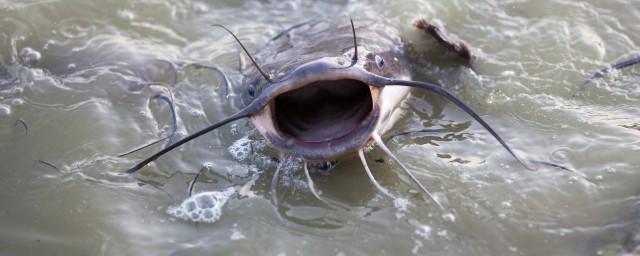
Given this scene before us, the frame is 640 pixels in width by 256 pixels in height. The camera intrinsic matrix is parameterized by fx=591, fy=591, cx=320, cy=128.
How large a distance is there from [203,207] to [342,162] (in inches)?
22.9

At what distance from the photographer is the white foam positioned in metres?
2.14

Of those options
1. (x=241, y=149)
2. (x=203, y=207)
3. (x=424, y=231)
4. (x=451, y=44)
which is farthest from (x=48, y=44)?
(x=424, y=231)

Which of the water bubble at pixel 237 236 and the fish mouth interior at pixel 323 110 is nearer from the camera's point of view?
the water bubble at pixel 237 236

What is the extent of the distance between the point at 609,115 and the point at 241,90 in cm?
171

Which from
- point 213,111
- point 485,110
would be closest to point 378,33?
point 485,110

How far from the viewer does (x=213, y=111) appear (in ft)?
9.61

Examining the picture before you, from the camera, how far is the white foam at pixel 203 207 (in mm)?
2145

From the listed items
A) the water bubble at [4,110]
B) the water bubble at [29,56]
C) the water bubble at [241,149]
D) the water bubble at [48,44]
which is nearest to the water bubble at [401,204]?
the water bubble at [241,149]

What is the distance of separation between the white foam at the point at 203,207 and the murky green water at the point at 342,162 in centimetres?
A: 3

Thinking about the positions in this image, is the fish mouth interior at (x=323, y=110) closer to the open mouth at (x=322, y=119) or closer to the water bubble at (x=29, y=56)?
the open mouth at (x=322, y=119)

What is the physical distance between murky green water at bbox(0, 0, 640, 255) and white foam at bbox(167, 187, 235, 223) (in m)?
0.03

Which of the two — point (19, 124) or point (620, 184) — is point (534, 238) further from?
point (19, 124)

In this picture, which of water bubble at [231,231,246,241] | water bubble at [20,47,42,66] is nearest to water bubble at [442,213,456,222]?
water bubble at [231,231,246,241]

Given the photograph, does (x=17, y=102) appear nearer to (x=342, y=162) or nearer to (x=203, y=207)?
(x=203, y=207)
